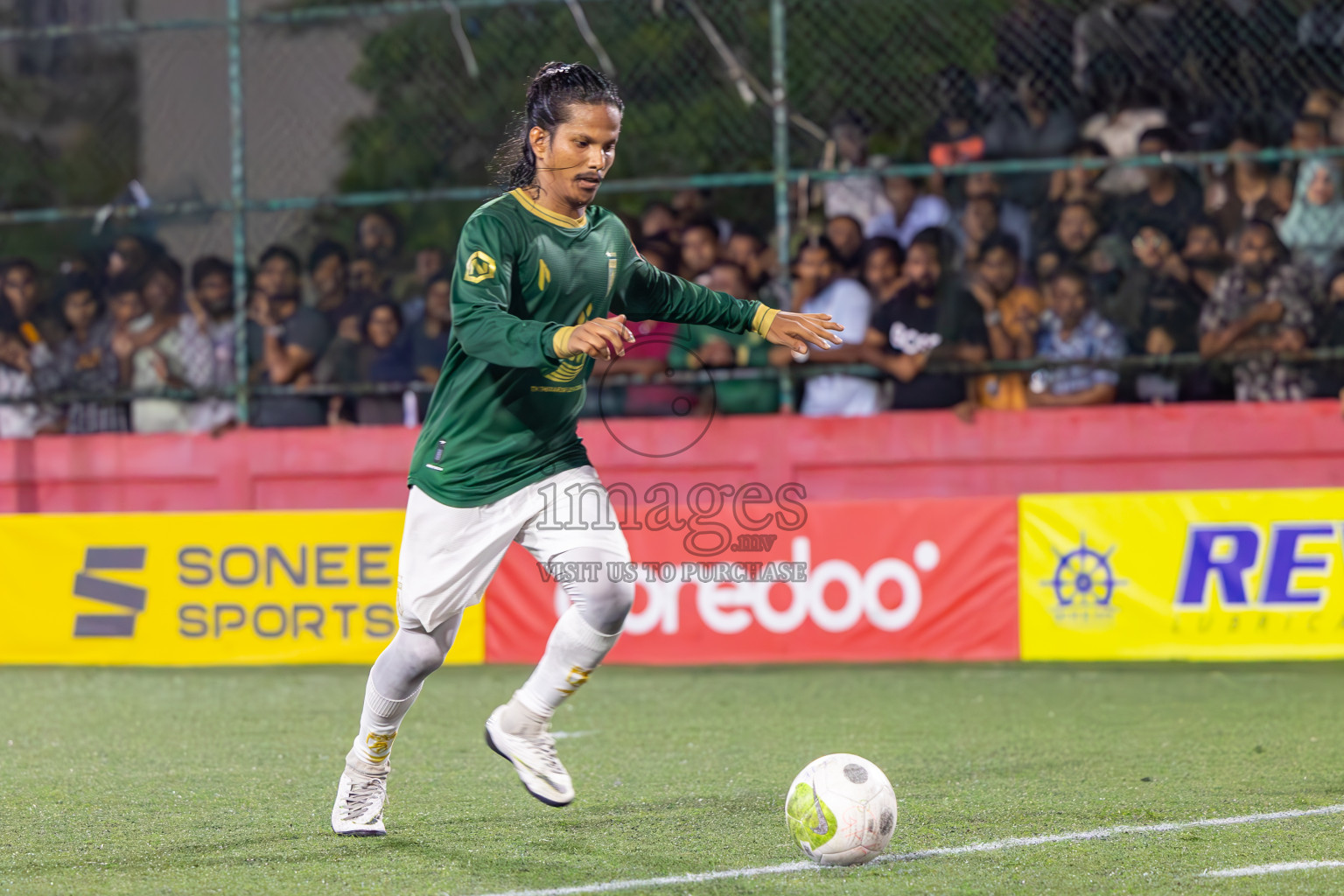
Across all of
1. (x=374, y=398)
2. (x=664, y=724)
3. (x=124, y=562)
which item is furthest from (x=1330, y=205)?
(x=124, y=562)

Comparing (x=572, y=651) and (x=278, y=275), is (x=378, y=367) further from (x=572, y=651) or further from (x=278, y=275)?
(x=572, y=651)

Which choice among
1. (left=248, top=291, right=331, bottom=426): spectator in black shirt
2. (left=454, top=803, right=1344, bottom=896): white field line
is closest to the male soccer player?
(left=454, top=803, right=1344, bottom=896): white field line

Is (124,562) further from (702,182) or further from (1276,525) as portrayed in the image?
(1276,525)

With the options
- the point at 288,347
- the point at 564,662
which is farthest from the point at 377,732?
the point at 288,347

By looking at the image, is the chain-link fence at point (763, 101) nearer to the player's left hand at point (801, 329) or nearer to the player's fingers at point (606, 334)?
the player's left hand at point (801, 329)

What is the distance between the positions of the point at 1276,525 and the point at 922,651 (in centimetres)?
206

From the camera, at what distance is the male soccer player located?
497cm

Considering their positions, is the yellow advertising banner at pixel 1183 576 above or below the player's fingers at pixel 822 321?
below

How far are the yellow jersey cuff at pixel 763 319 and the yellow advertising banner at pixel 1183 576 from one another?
4675mm

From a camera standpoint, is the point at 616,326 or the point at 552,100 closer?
the point at 616,326

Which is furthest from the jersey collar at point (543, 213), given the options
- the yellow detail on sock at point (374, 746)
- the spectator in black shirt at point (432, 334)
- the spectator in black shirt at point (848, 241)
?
the spectator in black shirt at point (432, 334)

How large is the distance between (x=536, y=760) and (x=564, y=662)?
12.0 inches

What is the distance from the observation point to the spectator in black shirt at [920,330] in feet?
33.0

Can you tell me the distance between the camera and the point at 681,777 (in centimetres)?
623
